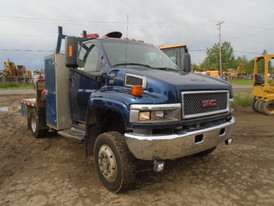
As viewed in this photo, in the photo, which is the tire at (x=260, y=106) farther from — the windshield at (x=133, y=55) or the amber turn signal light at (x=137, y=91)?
the amber turn signal light at (x=137, y=91)

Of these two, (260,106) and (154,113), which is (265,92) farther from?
(154,113)

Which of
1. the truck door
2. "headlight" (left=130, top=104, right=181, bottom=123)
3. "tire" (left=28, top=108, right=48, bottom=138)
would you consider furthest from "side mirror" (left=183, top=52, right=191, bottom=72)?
"tire" (left=28, top=108, right=48, bottom=138)

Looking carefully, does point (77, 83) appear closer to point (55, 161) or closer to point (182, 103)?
point (55, 161)

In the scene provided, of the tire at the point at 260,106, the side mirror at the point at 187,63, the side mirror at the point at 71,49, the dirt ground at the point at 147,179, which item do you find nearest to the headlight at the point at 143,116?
the dirt ground at the point at 147,179

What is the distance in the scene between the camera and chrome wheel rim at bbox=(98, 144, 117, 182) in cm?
304

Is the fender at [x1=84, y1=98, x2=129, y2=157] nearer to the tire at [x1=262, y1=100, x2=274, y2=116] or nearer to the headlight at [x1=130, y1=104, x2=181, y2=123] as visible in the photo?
the headlight at [x1=130, y1=104, x2=181, y2=123]

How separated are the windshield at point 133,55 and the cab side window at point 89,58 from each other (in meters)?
0.21

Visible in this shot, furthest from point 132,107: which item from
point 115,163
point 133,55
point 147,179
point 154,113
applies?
point 133,55

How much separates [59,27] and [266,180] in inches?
190

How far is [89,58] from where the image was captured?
4078 mm

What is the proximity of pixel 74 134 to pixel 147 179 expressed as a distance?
5.08 ft

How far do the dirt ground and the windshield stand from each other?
5.98 feet

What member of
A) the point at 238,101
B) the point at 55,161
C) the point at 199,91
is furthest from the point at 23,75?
the point at 199,91

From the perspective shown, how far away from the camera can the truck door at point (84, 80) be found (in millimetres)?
3786
